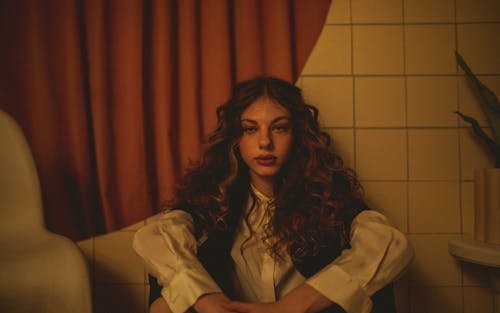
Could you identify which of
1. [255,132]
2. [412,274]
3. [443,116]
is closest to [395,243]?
[255,132]

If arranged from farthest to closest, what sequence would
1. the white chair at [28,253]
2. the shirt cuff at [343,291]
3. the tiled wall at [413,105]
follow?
1. the tiled wall at [413,105]
2. the white chair at [28,253]
3. the shirt cuff at [343,291]

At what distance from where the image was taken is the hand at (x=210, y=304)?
74 cm

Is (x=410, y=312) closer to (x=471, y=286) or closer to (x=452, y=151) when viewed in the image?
(x=471, y=286)

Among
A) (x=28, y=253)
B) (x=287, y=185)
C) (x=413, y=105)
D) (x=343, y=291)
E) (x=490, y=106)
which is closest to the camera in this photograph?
(x=343, y=291)

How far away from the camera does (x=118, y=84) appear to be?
1.27 metres

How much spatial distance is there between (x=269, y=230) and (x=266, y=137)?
0.29 meters

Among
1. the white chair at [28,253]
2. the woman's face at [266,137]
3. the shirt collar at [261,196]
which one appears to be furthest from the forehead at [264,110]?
the white chair at [28,253]

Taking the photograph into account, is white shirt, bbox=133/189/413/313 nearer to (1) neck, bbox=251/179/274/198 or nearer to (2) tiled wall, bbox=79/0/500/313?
(1) neck, bbox=251/179/274/198

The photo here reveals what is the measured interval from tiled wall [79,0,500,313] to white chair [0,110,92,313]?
102 centimetres

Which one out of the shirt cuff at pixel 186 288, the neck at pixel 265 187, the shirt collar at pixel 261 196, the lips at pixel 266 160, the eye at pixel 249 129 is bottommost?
the shirt cuff at pixel 186 288

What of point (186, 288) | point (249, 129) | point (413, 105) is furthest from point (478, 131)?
point (186, 288)

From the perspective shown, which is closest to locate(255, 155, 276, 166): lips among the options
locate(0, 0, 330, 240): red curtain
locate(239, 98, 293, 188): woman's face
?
locate(239, 98, 293, 188): woman's face

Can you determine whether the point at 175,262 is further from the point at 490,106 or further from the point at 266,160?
the point at 490,106

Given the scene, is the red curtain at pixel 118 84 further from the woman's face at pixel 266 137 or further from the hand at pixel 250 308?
the hand at pixel 250 308
